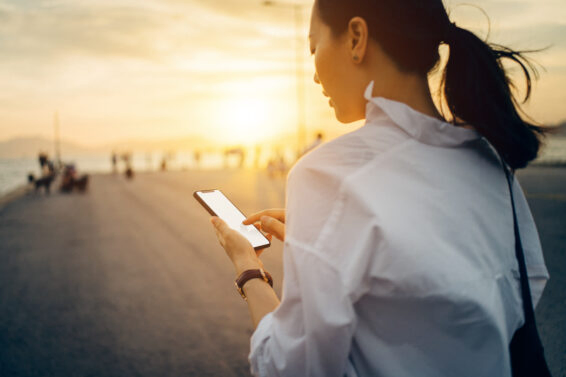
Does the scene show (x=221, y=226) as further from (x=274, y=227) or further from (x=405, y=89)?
(x=405, y=89)

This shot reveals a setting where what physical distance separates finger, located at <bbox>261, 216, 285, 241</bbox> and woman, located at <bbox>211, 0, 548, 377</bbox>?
369 mm

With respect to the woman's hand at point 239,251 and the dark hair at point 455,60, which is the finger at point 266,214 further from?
the dark hair at point 455,60

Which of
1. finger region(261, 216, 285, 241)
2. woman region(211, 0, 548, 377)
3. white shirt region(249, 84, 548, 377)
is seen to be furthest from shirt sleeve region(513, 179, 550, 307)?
finger region(261, 216, 285, 241)

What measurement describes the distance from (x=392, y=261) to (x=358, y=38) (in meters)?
0.57

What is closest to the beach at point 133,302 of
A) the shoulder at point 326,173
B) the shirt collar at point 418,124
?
the shoulder at point 326,173

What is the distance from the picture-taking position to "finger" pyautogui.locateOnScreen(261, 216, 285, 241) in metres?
1.41

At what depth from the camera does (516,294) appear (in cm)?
108

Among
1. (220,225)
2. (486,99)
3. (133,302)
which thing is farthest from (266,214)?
(133,302)

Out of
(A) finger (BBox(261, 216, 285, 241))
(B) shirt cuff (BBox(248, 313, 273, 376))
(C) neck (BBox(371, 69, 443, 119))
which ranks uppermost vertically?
(C) neck (BBox(371, 69, 443, 119))

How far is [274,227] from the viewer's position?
1.42 m

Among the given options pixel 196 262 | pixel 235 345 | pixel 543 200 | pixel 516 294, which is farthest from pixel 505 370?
pixel 543 200

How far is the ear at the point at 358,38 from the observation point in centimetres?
103

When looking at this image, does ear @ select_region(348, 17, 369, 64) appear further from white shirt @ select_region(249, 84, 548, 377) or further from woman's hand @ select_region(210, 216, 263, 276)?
woman's hand @ select_region(210, 216, 263, 276)

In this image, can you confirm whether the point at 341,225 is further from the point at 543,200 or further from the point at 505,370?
the point at 543,200
